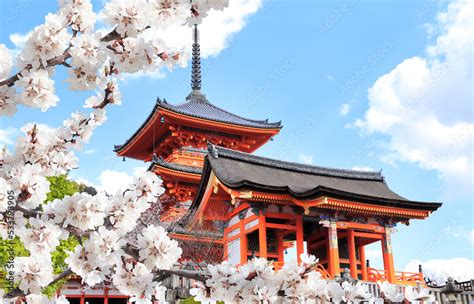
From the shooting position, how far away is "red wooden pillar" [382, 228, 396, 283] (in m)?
16.5

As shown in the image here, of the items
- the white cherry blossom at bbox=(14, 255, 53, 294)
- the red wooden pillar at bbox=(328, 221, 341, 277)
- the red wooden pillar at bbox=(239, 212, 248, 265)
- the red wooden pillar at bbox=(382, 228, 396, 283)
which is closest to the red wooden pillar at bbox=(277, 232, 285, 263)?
the red wooden pillar at bbox=(239, 212, 248, 265)

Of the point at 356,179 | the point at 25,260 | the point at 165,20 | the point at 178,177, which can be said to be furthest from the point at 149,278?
the point at 178,177

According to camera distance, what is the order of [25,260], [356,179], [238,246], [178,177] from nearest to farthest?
[25,260], [238,246], [356,179], [178,177]

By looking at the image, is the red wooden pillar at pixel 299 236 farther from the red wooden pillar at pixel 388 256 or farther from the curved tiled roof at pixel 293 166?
the curved tiled roof at pixel 293 166

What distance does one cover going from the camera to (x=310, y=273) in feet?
11.7

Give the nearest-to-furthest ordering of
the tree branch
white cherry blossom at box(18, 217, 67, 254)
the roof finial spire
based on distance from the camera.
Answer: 1. the tree branch
2. white cherry blossom at box(18, 217, 67, 254)
3. the roof finial spire

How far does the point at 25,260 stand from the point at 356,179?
18.2 metres

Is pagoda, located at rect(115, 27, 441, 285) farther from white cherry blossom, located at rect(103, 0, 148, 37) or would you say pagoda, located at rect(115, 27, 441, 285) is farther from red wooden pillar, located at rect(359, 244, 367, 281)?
white cherry blossom, located at rect(103, 0, 148, 37)

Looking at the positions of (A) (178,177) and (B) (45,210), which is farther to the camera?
(A) (178,177)

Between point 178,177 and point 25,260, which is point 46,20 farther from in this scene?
point 178,177

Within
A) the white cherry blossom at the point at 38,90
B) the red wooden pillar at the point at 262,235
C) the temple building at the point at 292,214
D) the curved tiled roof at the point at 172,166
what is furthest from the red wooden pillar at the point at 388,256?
the white cherry blossom at the point at 38,90

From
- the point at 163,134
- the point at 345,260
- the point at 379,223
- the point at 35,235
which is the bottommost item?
the point at 35,235

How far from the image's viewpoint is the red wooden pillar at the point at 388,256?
54.1 feet

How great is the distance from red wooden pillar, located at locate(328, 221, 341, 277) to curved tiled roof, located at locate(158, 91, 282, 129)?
10535mm
